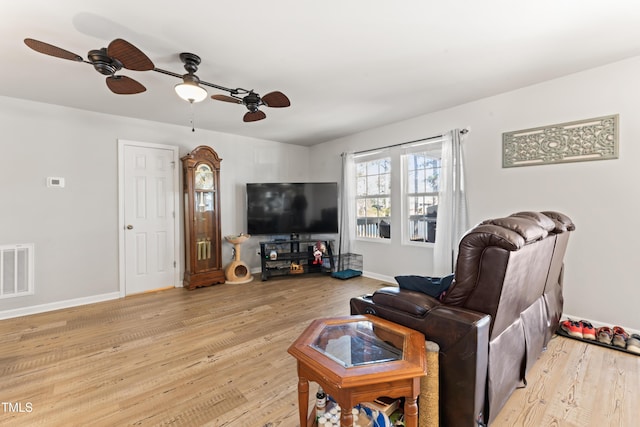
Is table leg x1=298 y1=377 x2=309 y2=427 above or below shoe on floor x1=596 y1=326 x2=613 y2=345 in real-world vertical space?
above

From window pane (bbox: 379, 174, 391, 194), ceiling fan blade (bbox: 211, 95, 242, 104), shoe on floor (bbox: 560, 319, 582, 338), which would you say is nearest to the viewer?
shoe on floor (bbox: 560, 319, 582, 338)

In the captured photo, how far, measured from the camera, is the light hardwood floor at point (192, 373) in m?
1.65

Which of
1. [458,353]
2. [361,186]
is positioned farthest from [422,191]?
[458,353]

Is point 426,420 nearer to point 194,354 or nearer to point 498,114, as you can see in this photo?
point 194,354

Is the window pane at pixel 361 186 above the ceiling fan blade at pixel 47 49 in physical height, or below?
below

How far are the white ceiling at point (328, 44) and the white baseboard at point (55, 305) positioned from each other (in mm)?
2378

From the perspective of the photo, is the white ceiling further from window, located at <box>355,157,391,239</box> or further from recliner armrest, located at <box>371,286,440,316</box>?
recliner armrest, located at <box>371,286,440,316</box>

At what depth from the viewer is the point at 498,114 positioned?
3.29 metres

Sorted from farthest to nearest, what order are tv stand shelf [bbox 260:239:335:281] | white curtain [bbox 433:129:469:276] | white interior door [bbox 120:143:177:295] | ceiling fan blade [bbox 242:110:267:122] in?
tv stand shelf [bbox 260:239:335:281]
white interior door [bbox 120:143:177:295]
white curtain [bbox 433:129:469:276]
ceiling fan blade [bbox 242:110:267:122]

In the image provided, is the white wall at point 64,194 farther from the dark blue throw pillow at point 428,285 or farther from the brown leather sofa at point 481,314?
the dark blue throw pillow at point 428,285

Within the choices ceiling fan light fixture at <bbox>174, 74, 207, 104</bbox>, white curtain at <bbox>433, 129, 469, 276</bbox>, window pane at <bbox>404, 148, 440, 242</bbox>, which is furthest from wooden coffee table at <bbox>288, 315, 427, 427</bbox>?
window pane at <bbox>404, 148, 440, 242</bbox>

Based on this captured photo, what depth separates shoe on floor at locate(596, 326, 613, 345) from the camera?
2.39 m

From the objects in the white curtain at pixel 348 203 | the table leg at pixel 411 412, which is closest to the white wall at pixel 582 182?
the white curtain at pixel 348 203

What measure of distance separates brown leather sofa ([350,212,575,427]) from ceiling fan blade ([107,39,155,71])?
215cm
